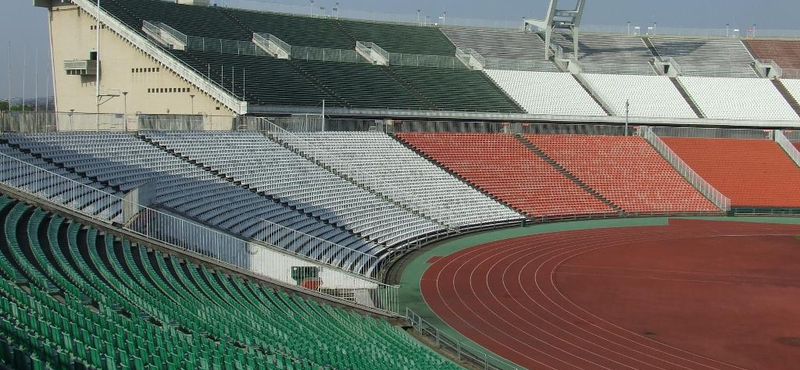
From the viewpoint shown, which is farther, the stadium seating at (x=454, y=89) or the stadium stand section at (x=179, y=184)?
the stadium seating at (x=454, y=89)

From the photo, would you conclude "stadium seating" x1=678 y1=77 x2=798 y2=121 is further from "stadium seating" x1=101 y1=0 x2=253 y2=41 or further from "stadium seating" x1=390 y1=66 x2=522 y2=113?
"stadium seating" x1=101 y1=0 x2=253 y2=41

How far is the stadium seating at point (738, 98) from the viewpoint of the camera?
59219 millimetres

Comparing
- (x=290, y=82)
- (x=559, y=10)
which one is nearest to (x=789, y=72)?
(x=559, y=10)

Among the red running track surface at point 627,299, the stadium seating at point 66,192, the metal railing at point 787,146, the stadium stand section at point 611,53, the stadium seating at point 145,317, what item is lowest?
the red running track surface at point 627,299

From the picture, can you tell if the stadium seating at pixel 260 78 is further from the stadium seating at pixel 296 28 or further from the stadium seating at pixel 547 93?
the stadium seating at pixel 547 93

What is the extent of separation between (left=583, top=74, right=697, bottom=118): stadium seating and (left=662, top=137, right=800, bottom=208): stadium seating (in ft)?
16.1

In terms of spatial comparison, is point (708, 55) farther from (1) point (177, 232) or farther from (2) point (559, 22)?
(1) point (177, 232)

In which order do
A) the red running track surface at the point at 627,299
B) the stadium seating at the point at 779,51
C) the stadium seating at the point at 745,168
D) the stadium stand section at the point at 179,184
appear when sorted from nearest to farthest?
the red running track surface at the point at 627,299 < the stadium stand section at the point at 179,184 < the stadium seating at the point at 745,168 < the stadium seating at the point at 779,51

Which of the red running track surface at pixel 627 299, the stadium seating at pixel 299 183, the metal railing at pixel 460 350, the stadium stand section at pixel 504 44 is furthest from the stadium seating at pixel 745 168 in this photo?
the metal railing at pixel 460 350

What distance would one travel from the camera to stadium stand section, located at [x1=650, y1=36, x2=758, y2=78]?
65750 millimetres

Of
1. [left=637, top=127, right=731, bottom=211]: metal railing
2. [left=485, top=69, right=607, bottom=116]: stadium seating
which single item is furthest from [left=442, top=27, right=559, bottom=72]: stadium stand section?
[left=637, top=127, right=731, bottom=211]: metal railing

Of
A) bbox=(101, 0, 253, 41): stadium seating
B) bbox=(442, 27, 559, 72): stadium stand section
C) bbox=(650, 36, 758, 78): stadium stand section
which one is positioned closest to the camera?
bbox=(101, 0, 253, 41): stadium seating

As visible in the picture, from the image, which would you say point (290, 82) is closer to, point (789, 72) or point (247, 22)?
point (247, 22)

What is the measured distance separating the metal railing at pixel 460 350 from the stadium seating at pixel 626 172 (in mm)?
26934
